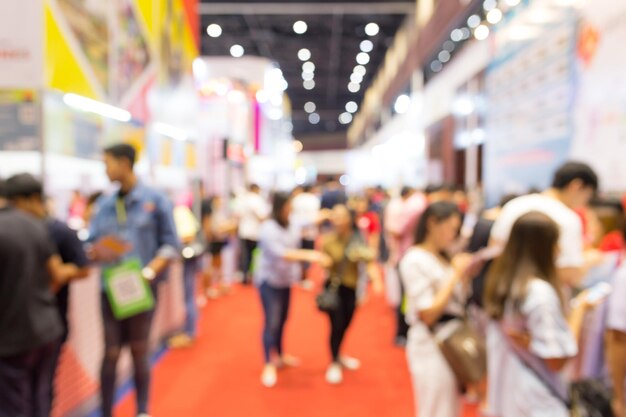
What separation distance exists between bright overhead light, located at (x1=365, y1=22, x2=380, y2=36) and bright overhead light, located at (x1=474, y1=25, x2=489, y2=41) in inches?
294

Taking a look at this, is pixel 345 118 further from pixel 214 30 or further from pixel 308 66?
pixel 214 30

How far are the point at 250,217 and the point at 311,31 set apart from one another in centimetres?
888

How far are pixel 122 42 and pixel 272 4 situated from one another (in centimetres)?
900

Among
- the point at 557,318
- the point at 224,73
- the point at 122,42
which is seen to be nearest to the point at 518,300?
the point at 557,318

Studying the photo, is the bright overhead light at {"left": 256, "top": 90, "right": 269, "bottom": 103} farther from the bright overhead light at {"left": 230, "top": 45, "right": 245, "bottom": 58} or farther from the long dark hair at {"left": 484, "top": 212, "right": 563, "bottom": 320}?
the long dark hair at {"left": 484, "top": 212, "right": 563, "bottom": 320}

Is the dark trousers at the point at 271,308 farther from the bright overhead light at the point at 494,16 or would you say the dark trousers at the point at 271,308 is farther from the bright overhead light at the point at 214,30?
the bright overhead light at the point at 214,30

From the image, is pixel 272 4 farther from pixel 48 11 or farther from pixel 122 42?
pixel 48 11

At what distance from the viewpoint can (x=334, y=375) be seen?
15.7ft

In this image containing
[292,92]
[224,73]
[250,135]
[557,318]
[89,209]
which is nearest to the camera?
[557,318]

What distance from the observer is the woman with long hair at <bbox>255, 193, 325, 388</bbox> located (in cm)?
448

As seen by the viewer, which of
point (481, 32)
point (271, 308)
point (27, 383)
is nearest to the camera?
point (27, 383)

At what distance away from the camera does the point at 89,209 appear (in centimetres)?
398

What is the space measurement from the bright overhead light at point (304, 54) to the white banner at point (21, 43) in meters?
15.4

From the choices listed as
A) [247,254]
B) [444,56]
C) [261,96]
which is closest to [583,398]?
[247,254]
